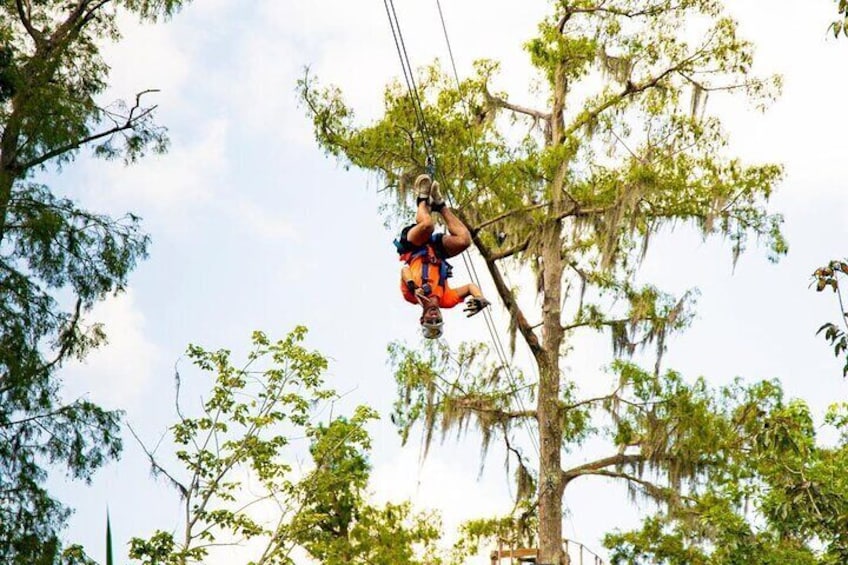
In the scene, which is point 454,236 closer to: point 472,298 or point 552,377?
point 472,298

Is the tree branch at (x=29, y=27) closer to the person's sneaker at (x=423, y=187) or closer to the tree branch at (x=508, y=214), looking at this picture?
the tree branch at (x=508, y=214)

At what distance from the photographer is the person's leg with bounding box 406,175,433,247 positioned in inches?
339

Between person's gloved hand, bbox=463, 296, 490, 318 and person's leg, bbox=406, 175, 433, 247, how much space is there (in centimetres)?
51

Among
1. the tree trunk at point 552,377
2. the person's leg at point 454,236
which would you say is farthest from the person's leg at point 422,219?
the tree trunk at point 552,377

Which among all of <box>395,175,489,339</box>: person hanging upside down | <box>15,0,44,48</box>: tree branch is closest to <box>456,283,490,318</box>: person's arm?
<box>395,175,489,339</box>: person hanging upside down

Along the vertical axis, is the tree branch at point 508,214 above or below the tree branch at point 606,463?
above

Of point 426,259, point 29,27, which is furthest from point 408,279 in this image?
point 29,27

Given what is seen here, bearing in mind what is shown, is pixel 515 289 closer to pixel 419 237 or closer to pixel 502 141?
pixel 502 141

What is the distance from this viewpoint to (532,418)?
17.4 meters

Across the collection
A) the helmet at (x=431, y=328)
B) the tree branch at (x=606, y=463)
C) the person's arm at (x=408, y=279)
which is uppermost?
the tree branch at (x=606, y=463)

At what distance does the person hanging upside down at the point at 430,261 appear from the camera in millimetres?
8672

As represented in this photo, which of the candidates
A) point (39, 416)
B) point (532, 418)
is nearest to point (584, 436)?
point (532, 418)

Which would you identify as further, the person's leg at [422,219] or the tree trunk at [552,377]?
the tree trunk at [552,377]

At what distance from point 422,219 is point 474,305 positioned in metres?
0.70
